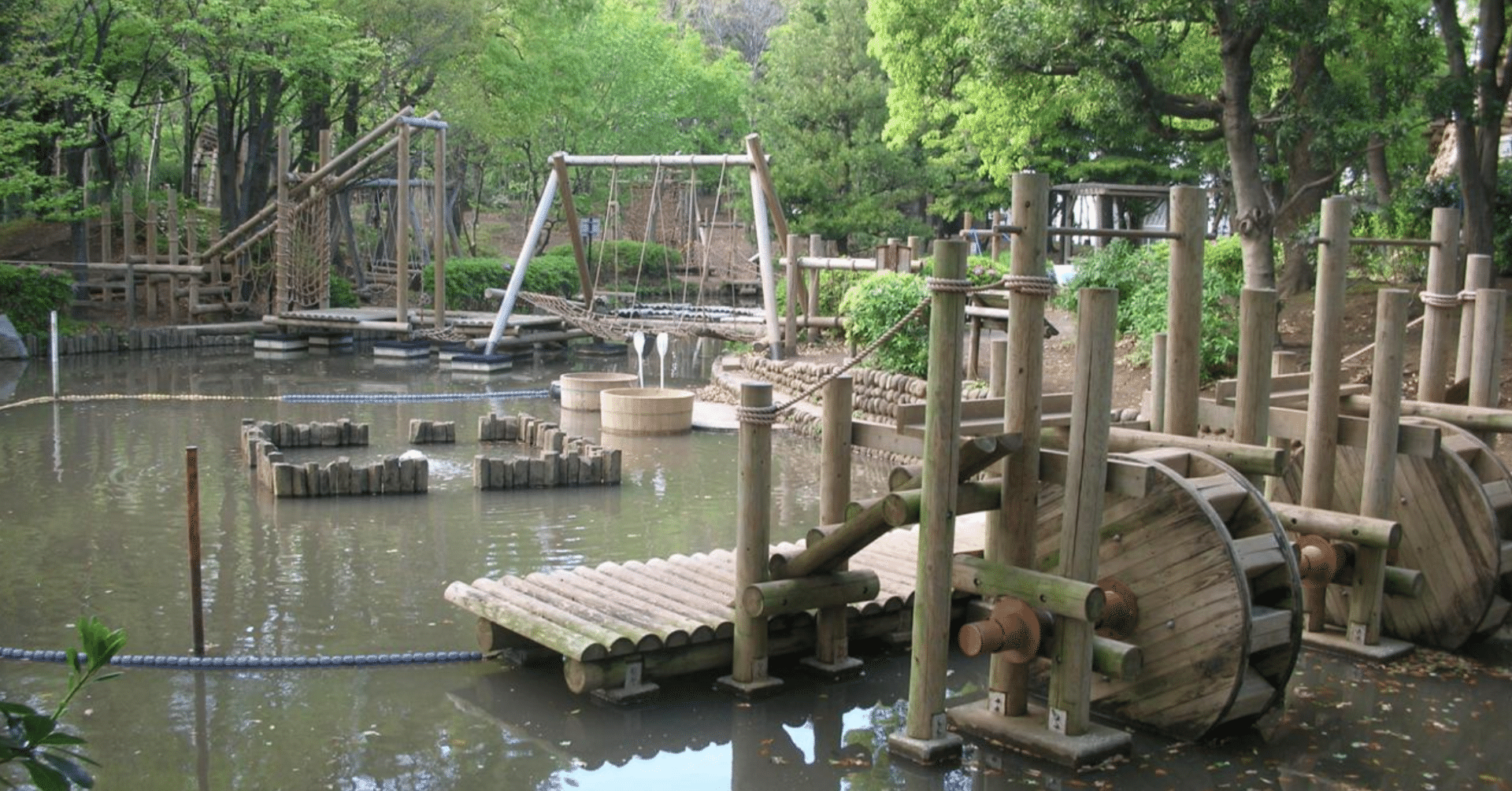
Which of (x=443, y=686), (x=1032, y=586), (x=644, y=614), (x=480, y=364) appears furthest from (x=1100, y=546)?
(x=480, y=364)

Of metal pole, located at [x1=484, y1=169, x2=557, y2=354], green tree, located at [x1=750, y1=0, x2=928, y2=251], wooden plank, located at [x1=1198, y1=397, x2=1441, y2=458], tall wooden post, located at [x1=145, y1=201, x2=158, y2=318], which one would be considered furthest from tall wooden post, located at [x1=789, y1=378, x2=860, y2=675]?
green tree, located at [x1=750, y1=0, x2=928, y2=251]

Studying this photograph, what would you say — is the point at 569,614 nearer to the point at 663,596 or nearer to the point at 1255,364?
the point at 663,596

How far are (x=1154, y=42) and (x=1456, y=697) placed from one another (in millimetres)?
9208

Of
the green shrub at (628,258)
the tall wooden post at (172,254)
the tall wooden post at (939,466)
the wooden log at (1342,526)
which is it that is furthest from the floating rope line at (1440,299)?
the green shrub at (628,258)

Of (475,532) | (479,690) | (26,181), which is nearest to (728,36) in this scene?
(26,181)

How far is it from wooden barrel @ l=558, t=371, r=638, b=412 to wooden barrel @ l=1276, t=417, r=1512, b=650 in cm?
1049

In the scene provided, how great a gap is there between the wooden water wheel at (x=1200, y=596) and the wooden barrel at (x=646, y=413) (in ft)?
31.3

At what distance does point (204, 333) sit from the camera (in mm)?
24688

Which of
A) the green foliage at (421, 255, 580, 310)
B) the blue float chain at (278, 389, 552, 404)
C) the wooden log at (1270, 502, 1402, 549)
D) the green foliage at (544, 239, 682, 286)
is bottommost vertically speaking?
the blue float chain at (278, 389, 552, 404)

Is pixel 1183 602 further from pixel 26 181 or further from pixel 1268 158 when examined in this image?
pixel 26 181

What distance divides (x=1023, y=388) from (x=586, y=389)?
38.6ft

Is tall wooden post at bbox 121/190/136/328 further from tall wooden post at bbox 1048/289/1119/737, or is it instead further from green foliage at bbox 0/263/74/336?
tall wooden post at bbox 1048/289/1119/737

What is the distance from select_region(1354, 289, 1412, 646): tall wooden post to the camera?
300 inches

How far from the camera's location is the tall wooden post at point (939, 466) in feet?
19.7
